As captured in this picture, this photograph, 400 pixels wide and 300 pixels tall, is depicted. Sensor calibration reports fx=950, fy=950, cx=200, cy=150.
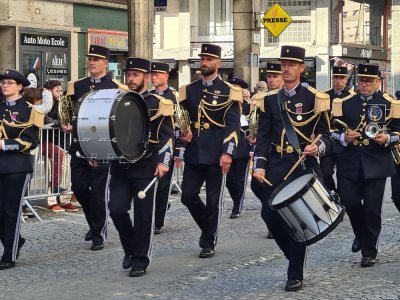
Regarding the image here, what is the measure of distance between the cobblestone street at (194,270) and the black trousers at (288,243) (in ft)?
0.62

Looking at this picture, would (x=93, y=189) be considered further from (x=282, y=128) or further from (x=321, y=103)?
(x=321, y=103)

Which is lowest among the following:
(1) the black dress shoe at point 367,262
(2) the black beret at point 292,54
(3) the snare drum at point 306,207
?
(1) the black dress shoe at point 367,262

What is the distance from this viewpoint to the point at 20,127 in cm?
930

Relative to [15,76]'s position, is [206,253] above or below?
below

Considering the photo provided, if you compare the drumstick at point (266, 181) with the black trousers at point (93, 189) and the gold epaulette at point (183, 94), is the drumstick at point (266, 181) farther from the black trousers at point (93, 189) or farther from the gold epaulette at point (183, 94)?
the black trousers at point (93, 189)

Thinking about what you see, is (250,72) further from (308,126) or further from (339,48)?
(308,126)

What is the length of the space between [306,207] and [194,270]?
1.85 metres

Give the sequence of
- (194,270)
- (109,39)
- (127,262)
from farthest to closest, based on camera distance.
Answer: (109,39) → (194,270) → (127,262)

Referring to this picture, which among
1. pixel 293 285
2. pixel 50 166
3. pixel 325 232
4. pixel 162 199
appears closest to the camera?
pixel 325 232

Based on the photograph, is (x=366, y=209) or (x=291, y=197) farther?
(x=366, y=209)

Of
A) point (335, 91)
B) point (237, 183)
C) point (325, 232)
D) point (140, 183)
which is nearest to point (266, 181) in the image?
point (325, 232)

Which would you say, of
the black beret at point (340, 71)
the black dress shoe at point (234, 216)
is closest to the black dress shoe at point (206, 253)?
the black dress shoe at point (234, 216)

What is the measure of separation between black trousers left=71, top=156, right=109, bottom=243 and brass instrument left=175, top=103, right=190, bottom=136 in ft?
3.12

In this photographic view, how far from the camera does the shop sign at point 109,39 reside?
79.6 feet
